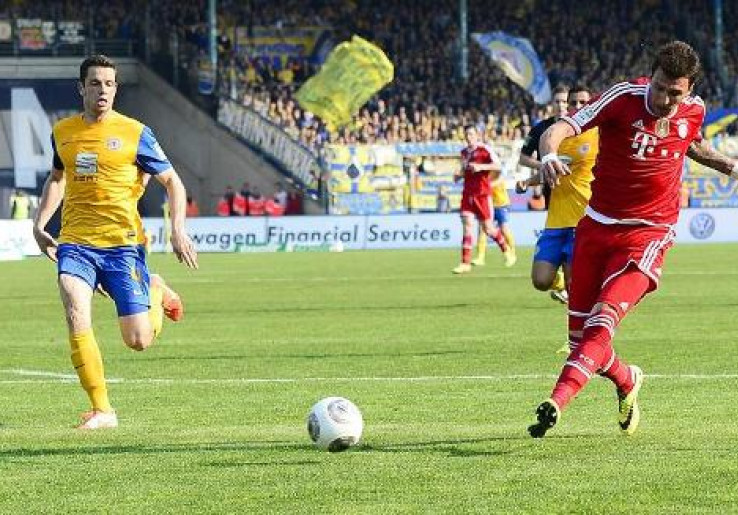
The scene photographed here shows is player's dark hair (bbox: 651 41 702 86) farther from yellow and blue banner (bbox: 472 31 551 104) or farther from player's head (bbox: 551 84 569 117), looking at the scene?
yellow and blue banner (bbox: 472 31 551 104)

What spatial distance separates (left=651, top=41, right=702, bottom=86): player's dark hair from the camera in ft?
34.0

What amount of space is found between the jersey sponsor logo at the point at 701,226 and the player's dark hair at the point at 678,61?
134ft

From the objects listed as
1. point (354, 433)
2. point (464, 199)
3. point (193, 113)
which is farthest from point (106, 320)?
point (193, 113)

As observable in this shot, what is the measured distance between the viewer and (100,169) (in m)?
12.6

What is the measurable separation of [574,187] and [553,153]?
783cm

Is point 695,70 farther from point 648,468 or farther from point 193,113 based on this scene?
point 193,113

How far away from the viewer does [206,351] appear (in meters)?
18.9

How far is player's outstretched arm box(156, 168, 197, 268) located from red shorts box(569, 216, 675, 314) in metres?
2.40

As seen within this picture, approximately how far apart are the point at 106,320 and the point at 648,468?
16.2 m

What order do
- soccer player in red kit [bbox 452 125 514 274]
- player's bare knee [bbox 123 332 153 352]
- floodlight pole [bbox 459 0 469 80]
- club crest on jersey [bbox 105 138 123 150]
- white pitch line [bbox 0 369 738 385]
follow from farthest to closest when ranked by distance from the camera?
1. floodlight pole [bbox 459 0 469 80]
2. soccer player in red kit [bbox 452 125 514 274]
3. white pitch line [bbox 0 369 738 385]
4. player's bare knee [bbox 123 332 153 352]
5. club crest on jersey [bbox 105 138 123 150]

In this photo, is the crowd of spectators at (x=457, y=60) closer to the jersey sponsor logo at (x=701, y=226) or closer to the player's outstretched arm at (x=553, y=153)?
the jersey sponsor logo at (x=701, y=226)

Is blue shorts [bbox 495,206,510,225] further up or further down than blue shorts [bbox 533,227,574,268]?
further down

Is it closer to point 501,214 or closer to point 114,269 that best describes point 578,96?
point 114,269

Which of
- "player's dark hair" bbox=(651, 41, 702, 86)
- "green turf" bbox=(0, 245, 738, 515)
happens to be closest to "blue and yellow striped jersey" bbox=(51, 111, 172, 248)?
"green turf" bbox=(0, 245, 738, 515)
